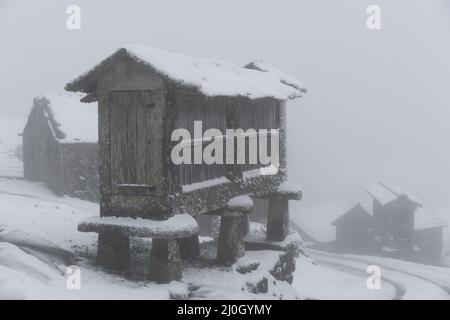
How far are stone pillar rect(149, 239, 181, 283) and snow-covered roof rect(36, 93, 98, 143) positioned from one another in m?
14.0

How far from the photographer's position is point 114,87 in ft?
28.5

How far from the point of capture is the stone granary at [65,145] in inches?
849

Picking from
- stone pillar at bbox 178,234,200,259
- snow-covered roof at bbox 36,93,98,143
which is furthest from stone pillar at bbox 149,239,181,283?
snow-covered roof at bbox 36,93,98,143

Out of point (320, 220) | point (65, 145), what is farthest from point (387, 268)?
point (65, 145)

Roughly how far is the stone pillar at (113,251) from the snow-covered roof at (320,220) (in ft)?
77.7

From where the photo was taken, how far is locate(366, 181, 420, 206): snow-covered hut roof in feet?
92.7

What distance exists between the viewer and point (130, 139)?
8.64 metres

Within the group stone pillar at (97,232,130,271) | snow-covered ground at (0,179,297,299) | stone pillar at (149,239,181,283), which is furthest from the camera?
stone pillar at (97,232,130,271)

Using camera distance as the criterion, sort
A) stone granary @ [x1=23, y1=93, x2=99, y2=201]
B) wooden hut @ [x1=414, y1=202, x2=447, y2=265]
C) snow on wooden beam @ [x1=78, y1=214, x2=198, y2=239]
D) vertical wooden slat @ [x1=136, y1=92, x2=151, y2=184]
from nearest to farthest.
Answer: snow on wooden beam @ [x1=78, y1=214, x2=198, y2=239]
vertical wooden slat @ [x1=136, y1=92, x2=151, y2=184]
stone granary @ [x1=23, y1=93, x2=99, y2=201]
wooden hut @ [x1=414, y1=202, x2=447, y2=265]

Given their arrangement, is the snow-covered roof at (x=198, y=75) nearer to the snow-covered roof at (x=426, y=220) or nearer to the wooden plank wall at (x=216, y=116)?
the wooden plank wall at (x=216, y=116)

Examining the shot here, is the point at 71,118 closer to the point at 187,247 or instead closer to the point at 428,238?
the point at 187,247

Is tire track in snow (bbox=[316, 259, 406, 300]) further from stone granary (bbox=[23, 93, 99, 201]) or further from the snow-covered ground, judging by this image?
stone granary (bbox=[23, 93, 99, 201])

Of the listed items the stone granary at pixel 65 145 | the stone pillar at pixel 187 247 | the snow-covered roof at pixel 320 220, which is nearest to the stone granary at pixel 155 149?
the stone pillar at pixel 187 247
